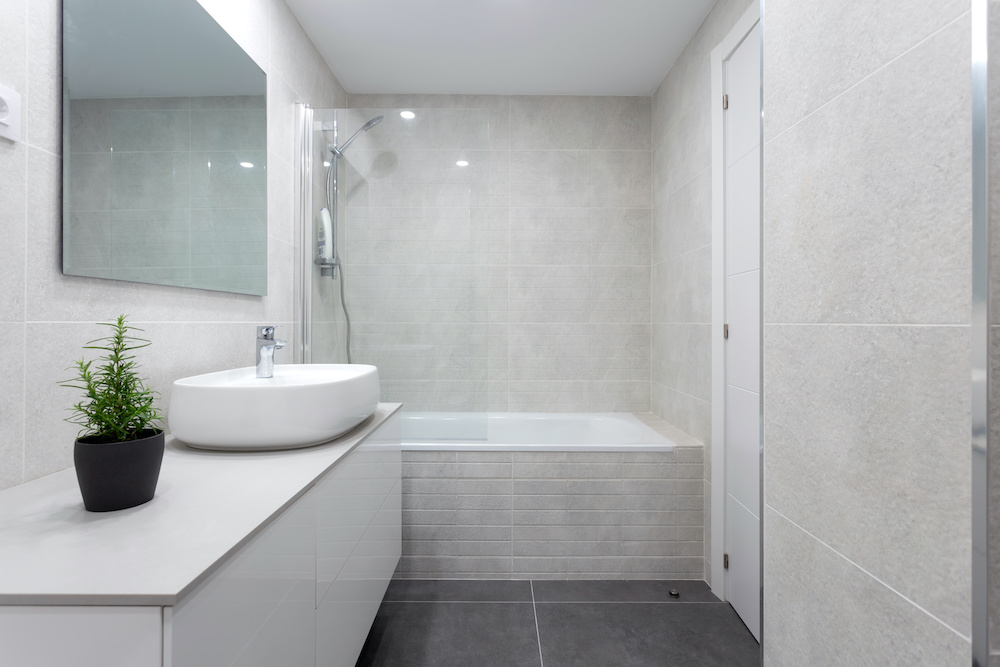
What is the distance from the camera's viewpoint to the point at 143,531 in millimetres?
693

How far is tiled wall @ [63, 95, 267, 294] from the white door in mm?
1814

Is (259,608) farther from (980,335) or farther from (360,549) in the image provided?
(980,335)

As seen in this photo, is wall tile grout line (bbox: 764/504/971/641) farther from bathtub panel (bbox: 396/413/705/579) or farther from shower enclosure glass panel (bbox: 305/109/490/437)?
shower enclosure glass panel (bbox: 305/109/490/437)

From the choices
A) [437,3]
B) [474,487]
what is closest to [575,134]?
[437,3]

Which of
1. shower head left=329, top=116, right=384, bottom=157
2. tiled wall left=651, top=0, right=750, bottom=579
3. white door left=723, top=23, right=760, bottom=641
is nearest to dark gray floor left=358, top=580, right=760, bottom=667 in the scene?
white door left=723, top=23, right=760, bottom=641

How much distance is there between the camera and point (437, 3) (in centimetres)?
214

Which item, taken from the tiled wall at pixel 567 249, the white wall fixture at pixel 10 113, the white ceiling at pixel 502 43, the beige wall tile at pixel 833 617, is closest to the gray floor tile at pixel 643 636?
the beige wall tile at pixel 833 617

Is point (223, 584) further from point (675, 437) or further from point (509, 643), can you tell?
point (675, 437)

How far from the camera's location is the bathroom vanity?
1.76 feet

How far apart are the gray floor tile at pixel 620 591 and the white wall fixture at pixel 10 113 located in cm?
211

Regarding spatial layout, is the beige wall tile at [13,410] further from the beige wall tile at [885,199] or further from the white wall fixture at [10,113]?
the beige wall tile at [885,199]

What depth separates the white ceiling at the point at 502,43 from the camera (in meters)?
2.18

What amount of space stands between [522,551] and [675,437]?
89 cm

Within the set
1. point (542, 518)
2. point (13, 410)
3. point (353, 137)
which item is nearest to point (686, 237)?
point (542, 518)
